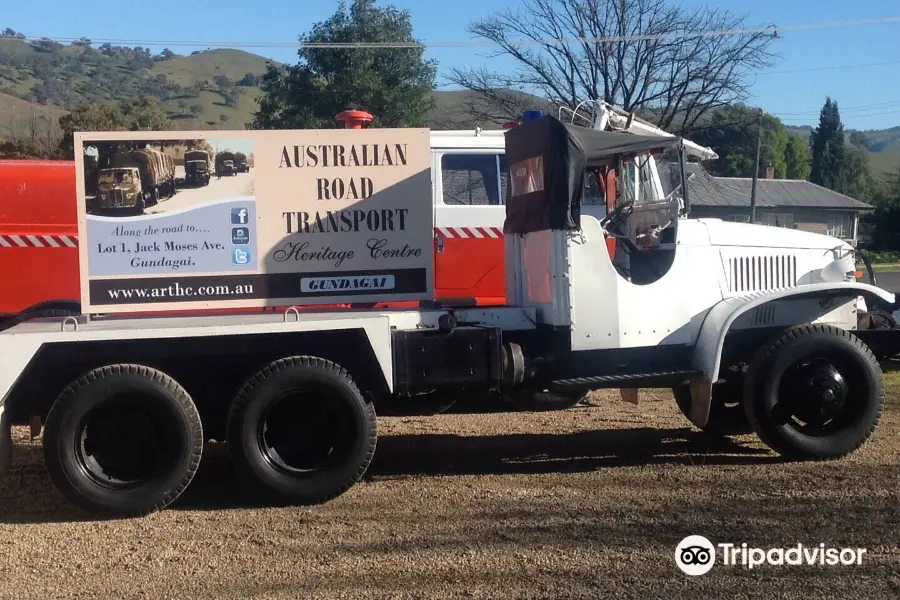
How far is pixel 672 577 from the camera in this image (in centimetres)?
476

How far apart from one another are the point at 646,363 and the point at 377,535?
8.02ft

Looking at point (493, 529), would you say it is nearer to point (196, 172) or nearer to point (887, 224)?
point (196, 172)

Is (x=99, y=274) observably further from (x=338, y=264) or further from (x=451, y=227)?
(x=451, y=227)

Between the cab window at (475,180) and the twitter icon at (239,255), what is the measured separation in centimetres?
270

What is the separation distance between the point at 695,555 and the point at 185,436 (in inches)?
125

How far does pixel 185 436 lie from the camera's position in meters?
5.98

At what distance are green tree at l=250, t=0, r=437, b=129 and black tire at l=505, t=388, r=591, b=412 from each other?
15561mm

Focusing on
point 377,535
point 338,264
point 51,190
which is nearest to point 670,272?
point 338,264

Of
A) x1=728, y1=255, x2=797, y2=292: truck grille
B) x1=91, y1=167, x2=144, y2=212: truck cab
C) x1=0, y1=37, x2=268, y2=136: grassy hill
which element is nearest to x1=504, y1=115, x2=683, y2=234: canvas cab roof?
x1=728, y1=255, x2=797, y2=292: truck grille

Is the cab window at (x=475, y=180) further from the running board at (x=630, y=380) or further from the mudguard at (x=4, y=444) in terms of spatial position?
the mudguard at (x=4, y=444)

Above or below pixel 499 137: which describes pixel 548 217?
below

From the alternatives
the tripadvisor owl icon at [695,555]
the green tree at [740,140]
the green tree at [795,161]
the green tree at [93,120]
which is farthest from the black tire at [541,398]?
the green tree at [795,161]

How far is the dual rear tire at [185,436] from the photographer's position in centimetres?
588

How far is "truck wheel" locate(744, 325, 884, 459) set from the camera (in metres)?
6.84
